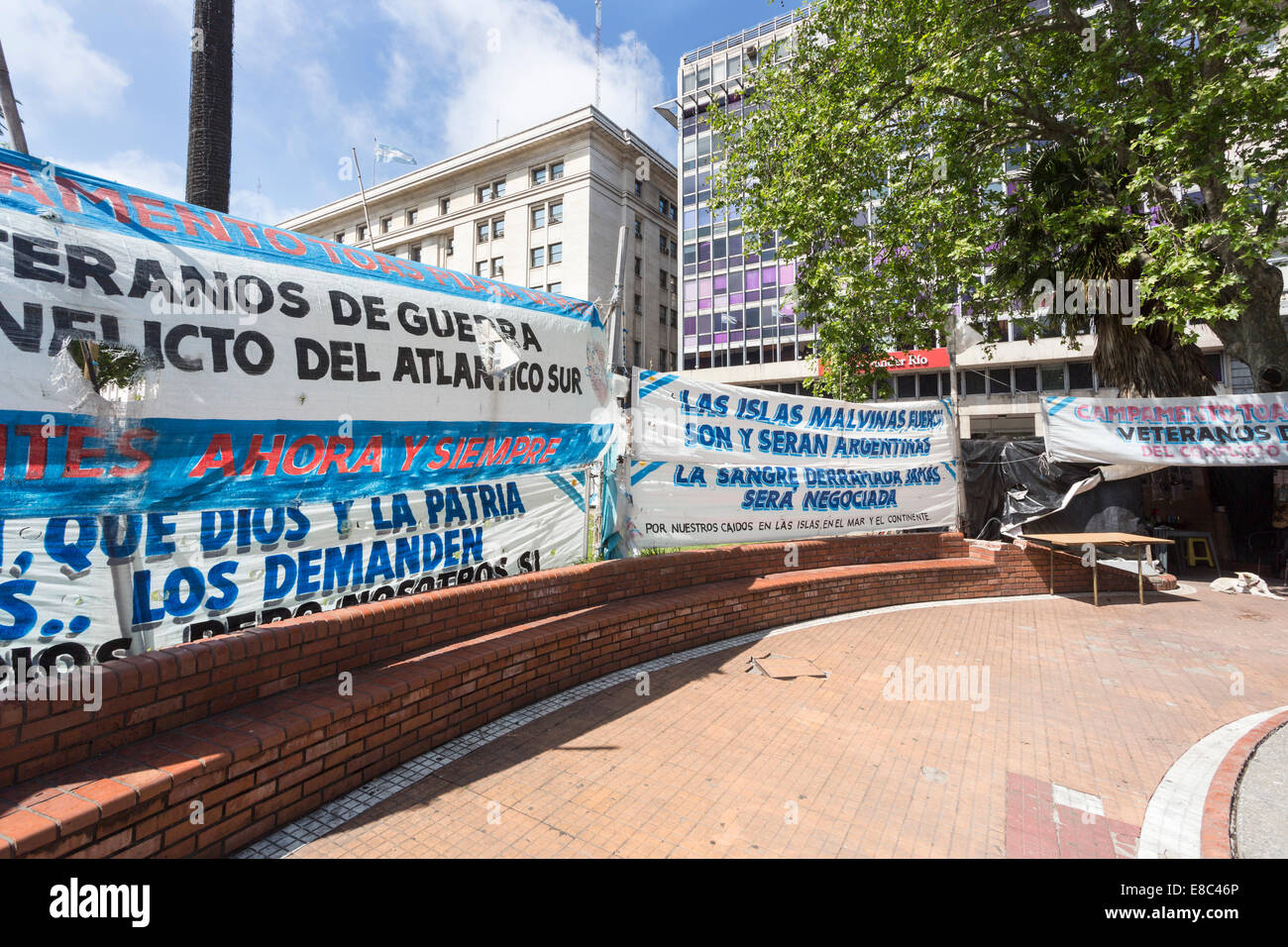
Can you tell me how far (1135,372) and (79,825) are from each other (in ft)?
54.6

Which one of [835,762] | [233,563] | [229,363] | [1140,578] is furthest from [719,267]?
[233,563]

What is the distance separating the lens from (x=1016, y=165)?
14.0 m

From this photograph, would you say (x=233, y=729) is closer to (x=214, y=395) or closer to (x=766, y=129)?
(x=214, y=395)

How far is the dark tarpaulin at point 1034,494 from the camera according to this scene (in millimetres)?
11727

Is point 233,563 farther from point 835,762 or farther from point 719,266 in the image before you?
point 719,266

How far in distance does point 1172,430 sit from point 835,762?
11343mm

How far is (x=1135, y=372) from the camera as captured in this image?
41.7 feet

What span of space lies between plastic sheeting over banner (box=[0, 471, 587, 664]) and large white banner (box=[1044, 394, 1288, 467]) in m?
11.1

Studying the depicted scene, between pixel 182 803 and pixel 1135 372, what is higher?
pixel 1135 372

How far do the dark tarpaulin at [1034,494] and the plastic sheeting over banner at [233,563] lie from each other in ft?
33.9

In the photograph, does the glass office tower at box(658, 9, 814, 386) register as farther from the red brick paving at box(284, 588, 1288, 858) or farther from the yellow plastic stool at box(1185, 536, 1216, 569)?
the red brick paving at box(284, 588, 1288, 858)

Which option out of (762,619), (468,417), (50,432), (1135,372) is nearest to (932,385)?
(1135,372)

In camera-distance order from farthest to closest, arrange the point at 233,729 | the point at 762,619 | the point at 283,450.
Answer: the point at 762,619, the point at 283,450, the point at 233,729

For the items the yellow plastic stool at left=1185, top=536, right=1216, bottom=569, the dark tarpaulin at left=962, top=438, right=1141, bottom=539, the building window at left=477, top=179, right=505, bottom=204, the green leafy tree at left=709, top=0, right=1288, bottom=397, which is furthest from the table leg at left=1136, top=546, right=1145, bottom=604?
the building window at left=477, top=179, right=505, bottom=204
